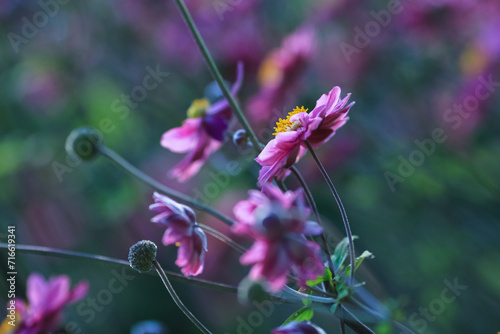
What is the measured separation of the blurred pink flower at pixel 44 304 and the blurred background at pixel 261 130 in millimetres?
519

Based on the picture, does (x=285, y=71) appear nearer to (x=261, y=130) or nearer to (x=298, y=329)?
(x=261, y=130)

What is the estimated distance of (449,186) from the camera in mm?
2023

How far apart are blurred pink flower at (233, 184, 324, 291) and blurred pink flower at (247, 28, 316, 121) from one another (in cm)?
146

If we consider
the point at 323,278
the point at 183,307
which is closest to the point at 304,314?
the point at 323,278

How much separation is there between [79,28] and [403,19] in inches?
60.4

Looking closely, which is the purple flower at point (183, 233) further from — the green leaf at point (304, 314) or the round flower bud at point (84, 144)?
the round flower bud at point (84, 144)

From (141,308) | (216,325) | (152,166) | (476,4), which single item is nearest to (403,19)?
(476,4)

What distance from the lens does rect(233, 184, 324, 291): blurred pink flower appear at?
69 cm

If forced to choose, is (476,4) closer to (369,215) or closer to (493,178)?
(493,178)

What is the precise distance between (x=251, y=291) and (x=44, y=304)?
24.2 inches

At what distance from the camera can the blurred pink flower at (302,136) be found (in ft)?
2.97

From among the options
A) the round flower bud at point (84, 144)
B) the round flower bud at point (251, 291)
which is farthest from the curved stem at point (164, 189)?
the round flower bud at point (251, 291)

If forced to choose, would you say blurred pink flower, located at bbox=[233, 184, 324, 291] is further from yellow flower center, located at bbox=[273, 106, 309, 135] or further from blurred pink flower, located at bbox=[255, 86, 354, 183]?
yellow flower center, located at bbox=[273, 106, 309, 135]

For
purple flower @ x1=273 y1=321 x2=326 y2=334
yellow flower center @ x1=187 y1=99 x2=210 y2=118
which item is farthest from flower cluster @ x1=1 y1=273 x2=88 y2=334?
purple flower @ x1=273 y1=321 x2=326 y2=334
